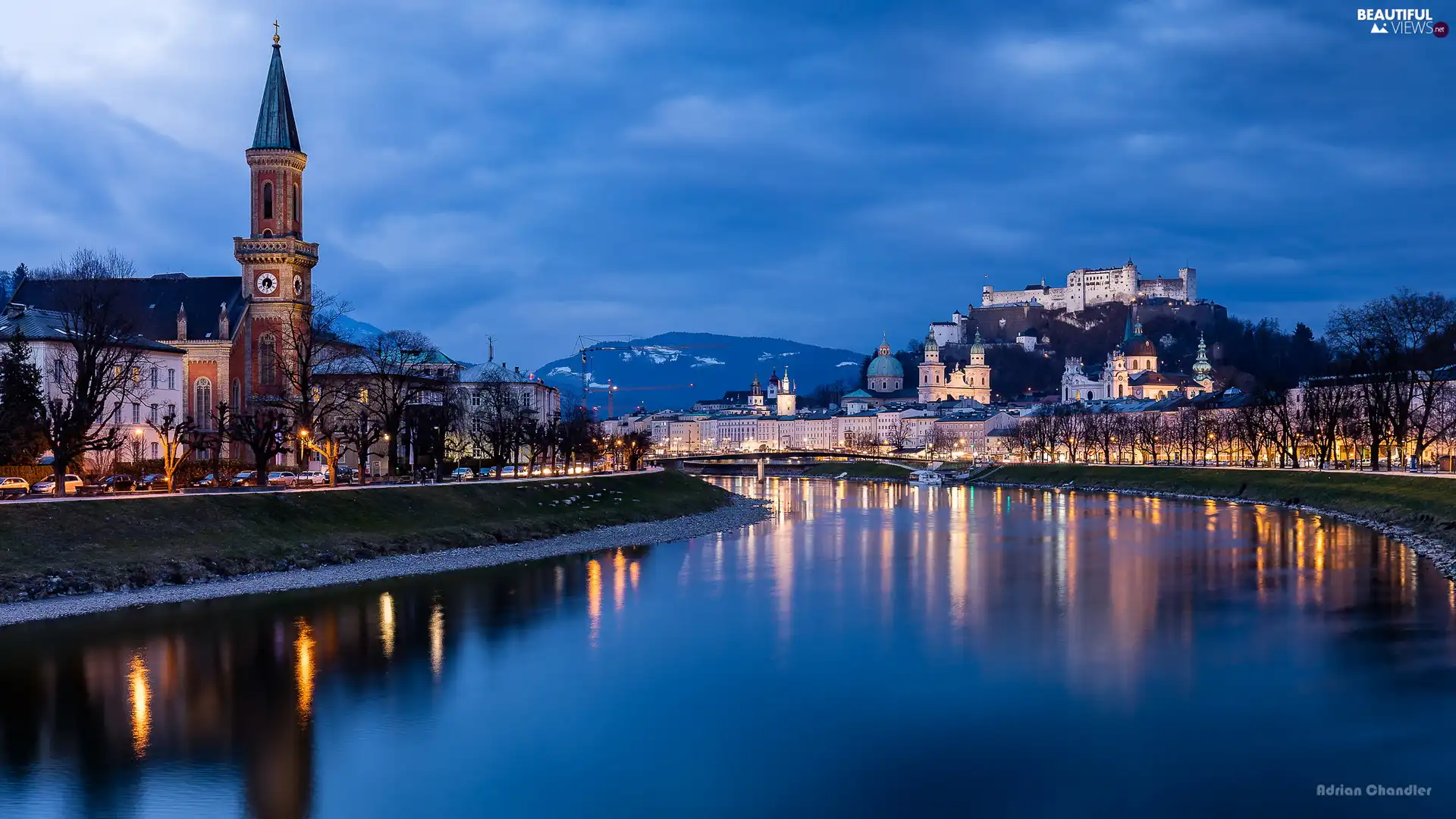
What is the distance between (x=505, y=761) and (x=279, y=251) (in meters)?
52.7

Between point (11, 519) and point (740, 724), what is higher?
point (11, 519)

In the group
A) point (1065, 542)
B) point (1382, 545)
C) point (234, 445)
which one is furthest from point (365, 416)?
point (1382, 545)

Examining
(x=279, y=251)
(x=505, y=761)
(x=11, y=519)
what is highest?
(x=279, y=251)

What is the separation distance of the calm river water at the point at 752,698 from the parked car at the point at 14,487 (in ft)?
53.9

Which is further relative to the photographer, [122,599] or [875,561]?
[875,561]

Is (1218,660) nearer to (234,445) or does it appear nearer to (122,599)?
(122,599)

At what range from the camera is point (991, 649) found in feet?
91.0

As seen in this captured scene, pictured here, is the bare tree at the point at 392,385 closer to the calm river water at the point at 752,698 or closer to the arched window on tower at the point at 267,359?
the arched window on tower at the point at 267,359

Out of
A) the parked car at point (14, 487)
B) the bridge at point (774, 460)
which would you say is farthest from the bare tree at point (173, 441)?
the bridge at point (774, 460)

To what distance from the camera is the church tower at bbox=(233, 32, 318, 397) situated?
6694 cm

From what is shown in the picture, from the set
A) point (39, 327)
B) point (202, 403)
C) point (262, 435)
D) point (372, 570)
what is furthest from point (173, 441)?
point (372, 570)

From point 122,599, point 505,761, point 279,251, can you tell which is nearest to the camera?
point 505,761

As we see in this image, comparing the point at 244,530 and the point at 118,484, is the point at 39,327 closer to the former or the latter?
the point at 118,484

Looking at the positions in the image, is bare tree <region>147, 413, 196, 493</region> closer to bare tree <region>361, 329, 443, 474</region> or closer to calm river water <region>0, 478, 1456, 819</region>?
bare tree <region>361, 329, 443, 474</region>
